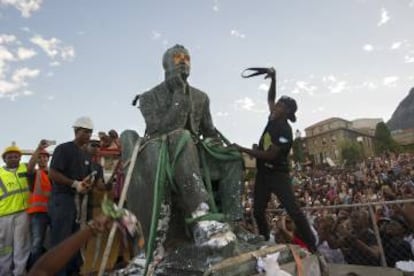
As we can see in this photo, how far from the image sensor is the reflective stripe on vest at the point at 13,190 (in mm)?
4578

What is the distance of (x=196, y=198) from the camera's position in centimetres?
285

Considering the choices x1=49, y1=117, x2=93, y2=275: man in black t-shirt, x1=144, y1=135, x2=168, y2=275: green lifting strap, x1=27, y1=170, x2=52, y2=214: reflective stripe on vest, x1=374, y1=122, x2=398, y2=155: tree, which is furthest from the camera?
x1=374, y1=122, x2=398, y2=155: tree

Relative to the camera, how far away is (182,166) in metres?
2.97

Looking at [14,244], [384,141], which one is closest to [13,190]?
[14,244]

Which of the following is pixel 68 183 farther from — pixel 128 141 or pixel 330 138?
pixel 330 138

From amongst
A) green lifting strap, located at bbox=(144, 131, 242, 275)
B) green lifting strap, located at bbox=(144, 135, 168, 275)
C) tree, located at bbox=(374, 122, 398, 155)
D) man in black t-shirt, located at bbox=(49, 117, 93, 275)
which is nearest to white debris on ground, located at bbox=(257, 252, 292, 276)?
green lifting strap, located at bbox=(144, 131, 242, 275)

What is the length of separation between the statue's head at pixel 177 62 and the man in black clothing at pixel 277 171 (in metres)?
1.00

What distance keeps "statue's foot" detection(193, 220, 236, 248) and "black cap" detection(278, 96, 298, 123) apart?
1.98 metres

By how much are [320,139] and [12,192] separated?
89276 millimetres

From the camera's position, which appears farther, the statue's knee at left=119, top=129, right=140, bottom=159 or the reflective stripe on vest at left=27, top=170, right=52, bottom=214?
the reflective stripe on vest at left=27, top=170, right=52, bottom=214

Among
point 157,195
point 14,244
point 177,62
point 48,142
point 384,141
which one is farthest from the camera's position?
point 384,141

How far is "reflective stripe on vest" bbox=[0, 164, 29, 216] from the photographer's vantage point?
180 inches

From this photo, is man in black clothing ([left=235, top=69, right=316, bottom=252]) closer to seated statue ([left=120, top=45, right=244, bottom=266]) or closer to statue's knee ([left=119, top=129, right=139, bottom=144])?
seated statue ([left=120, top=45, right=244, bottom=266])

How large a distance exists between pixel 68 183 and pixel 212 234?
2153mm
